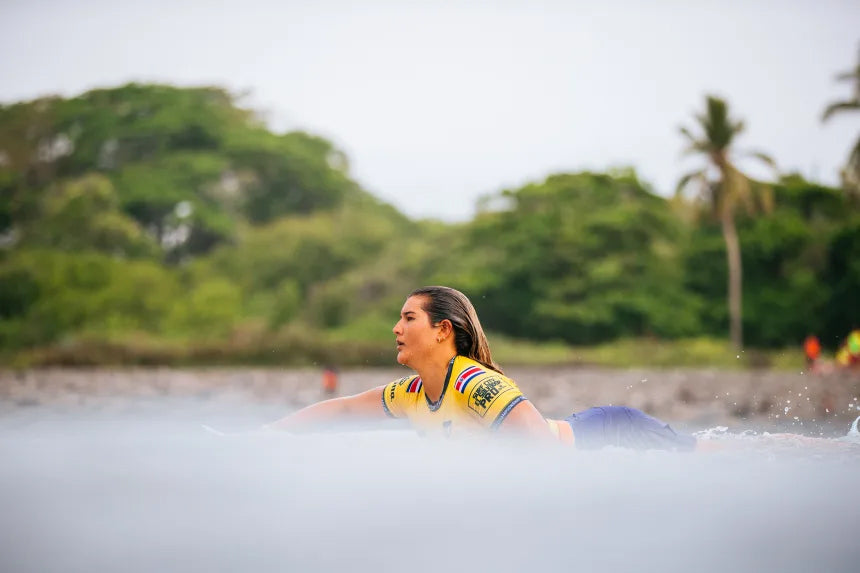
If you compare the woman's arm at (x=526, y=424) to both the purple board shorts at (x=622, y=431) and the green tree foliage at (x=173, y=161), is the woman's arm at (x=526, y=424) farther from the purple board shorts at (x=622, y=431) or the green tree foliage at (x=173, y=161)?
the green tree foliage at (x=173, y=161)

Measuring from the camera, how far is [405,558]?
2719mm

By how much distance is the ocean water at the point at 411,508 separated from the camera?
2748mm

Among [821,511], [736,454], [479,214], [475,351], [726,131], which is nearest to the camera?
[821,511]

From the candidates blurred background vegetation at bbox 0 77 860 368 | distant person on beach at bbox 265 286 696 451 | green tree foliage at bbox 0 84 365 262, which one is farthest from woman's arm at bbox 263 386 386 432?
green tree foliage at bbox 0 84 365 262

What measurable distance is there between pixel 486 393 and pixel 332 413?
2.93 ft

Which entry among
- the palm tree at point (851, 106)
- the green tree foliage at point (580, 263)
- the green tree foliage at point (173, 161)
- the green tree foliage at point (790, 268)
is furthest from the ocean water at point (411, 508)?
the green tree foliage at point (173, 161)

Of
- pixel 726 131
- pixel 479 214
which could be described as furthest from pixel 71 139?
pixel 726 131

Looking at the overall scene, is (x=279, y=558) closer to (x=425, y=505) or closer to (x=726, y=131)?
(x=425, y=505)

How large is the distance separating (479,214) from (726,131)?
11.9m

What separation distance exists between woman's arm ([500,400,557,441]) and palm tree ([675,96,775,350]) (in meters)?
36.8

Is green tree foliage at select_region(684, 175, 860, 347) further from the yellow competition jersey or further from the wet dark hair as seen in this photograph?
the yellow competition jersey

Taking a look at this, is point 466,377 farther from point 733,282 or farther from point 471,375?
point 733,282

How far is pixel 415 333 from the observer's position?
4.60 metres

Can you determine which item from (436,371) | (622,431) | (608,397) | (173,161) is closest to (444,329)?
(436,371)
